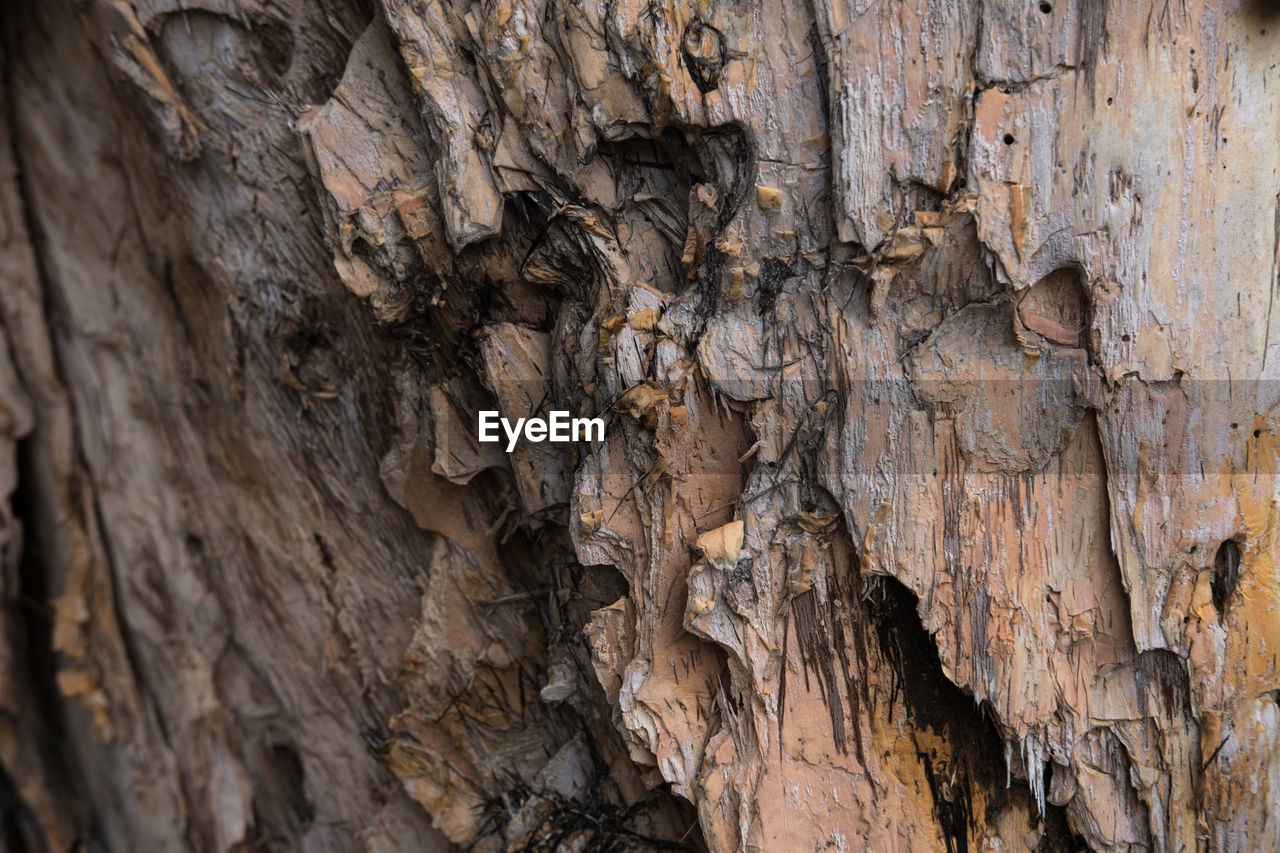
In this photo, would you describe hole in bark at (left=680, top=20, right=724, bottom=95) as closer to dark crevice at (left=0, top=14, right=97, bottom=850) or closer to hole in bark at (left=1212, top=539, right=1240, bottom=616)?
hole in bark at (left=1212, top=539, right=1240, bottom=616)

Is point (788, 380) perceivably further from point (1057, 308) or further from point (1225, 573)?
point (1225, 573)

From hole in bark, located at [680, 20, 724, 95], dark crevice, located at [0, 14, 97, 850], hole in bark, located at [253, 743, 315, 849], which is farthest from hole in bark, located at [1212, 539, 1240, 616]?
dark crevice, located at [0, 14, 97, 850]

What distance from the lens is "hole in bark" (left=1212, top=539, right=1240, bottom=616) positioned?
43.3 inches

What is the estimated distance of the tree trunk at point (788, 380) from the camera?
1.05 meters

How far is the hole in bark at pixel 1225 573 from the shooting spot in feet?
3.61

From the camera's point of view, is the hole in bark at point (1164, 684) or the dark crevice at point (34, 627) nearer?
the hole in bark at point (1164, 684)

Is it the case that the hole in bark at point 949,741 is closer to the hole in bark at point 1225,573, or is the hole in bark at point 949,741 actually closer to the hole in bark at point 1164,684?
the hole in bark at point 1164,684

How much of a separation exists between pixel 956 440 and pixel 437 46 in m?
0.93

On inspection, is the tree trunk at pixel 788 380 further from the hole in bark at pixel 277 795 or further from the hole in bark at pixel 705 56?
the hole in bark at pixel 277 795

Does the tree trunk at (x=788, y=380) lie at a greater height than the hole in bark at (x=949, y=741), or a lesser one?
greater

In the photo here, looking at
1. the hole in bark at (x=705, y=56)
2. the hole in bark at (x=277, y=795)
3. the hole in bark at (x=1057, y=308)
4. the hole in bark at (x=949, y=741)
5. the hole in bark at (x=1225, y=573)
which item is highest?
the hole in bark at (x=705, y=56)

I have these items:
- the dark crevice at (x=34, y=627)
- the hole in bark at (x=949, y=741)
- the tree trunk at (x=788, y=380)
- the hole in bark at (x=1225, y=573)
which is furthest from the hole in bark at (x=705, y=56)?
the dark crevice at (x=34, y=627)

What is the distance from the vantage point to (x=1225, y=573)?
111 cm

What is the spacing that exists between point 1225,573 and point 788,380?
0.63 meters
